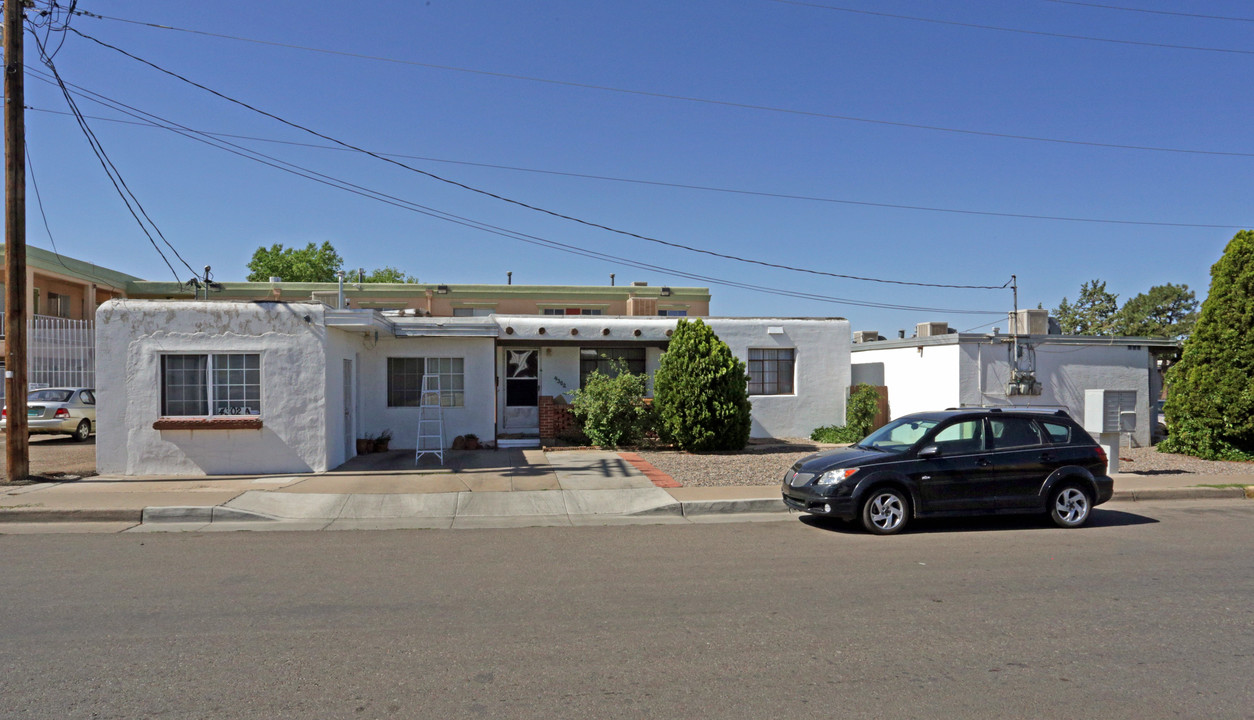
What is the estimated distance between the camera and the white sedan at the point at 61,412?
19453mm

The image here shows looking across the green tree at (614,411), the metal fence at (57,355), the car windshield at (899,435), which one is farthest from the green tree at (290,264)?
the car windshield at (899,435)

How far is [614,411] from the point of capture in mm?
17406

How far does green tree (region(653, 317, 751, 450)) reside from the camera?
16.5 m

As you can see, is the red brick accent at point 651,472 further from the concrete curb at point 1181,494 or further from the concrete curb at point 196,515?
the concrete curb at point 1181,494

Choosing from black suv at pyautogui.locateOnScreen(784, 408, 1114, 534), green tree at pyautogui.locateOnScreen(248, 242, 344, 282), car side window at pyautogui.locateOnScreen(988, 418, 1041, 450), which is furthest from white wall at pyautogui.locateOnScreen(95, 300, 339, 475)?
green tree at pyautogui.locateOnScreen(248, 242, 344, 282)

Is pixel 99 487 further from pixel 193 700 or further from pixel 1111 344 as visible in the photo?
pixel 1111 344

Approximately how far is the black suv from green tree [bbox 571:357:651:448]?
7.61 metres

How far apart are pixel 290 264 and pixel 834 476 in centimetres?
4786

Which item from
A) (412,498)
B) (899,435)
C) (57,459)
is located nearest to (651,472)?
(412,498)

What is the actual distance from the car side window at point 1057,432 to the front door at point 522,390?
12.3 metres

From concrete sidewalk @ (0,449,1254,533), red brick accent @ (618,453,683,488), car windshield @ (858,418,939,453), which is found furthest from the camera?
red brick accent @ (618,453,683,488)

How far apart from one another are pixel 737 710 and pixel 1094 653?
2.70 metres

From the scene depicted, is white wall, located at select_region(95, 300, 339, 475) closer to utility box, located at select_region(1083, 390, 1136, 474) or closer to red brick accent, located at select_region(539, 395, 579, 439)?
red brick accent, located at select_region(539, 395, 579, 439)

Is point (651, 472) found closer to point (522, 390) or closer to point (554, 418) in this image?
point (554, 418)
